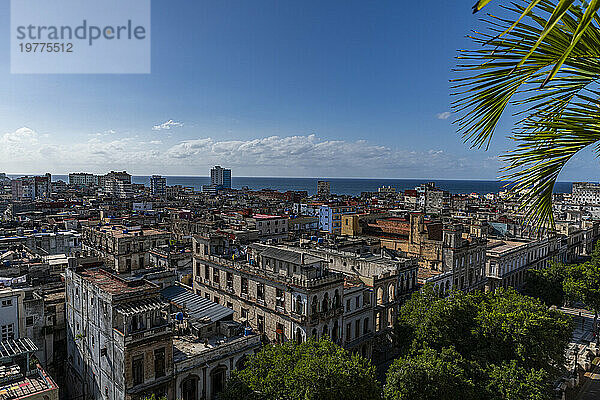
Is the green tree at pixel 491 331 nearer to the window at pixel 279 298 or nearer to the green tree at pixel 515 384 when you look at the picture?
the green tree at pixel 515 384

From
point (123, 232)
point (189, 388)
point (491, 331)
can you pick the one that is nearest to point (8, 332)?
point (189, 388)

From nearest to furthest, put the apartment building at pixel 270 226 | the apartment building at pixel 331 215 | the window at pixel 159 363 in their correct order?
the window at pixel 159 363 < the apartment building at pixel 270 226 < the apartment building at pixel 331 215

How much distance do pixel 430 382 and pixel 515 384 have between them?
6.75 m

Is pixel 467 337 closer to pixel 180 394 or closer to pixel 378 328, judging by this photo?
pixel 378 328

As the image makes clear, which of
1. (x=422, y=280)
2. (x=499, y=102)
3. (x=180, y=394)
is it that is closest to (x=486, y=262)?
(x=422, y=280)

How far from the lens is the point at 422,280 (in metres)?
57.2

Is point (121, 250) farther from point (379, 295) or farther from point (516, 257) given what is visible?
point (516, 257)

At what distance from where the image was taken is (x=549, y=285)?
208 feet

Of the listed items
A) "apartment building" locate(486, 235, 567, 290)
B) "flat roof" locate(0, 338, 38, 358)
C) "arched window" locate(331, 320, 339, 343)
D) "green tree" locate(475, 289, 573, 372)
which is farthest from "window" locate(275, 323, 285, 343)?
"apartment building" locate(486, 235, 567, 290)

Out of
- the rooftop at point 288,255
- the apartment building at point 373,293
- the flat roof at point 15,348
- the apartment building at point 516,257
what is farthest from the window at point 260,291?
the apartment building at point 516,257

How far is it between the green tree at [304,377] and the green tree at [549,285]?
153ft

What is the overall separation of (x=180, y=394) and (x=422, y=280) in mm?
36612

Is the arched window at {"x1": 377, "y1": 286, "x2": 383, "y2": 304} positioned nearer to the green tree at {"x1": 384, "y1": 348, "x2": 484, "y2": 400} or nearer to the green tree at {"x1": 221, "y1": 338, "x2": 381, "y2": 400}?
the green tree at {"x1": 384, "y1": 348, "x2": 484, "y2": 400}

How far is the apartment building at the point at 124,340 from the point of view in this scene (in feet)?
102
